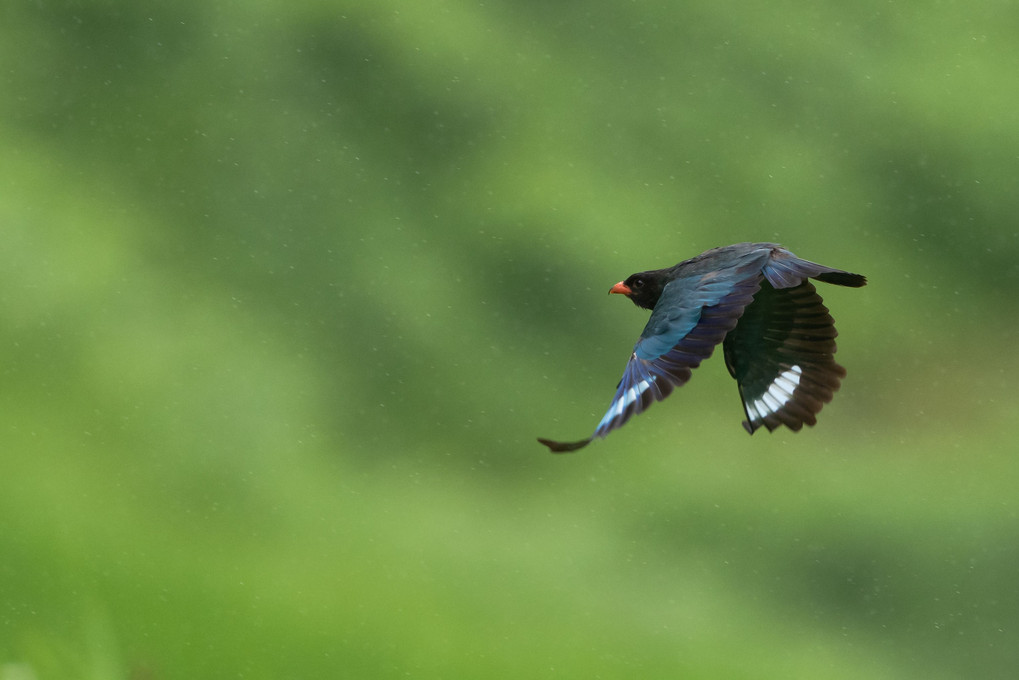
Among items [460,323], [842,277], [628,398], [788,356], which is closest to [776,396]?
[788,356]

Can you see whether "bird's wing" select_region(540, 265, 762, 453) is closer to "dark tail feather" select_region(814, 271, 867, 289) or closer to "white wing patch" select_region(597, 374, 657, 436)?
"white wing patch" select_region(597, 374, 657, 436)

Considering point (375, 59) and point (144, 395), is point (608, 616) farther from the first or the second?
point (375, 59)

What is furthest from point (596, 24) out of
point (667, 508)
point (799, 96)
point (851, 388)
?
point (667, 508)

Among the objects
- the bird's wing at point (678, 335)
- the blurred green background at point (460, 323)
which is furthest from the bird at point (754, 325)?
the blurred green background at point (460, 323)

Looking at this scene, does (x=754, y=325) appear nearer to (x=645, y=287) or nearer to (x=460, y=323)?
(x=645, y=287)

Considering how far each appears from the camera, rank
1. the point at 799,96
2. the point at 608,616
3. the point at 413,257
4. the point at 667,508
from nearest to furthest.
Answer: the point at 608,616
the point at 667,508
the point at 413,257
the point at 799,96
